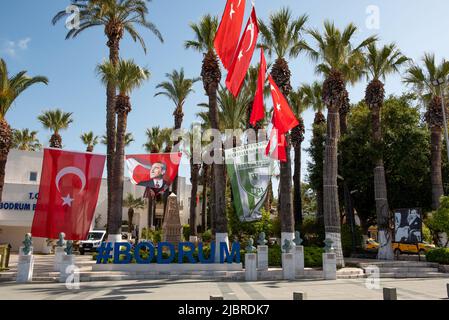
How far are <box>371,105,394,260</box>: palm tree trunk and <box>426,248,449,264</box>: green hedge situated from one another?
10.9 ft

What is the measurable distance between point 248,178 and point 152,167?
260 inches

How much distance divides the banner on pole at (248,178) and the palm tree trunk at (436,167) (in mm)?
10961

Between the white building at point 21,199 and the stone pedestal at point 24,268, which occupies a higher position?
the white building at point 21,199

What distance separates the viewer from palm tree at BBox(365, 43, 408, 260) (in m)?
26.3

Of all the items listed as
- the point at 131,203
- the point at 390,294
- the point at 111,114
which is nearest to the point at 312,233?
the point at 111,114

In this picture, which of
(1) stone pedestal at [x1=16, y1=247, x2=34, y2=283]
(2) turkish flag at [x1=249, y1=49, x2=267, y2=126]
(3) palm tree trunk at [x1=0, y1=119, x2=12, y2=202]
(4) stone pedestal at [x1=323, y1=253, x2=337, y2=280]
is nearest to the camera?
(2) turkish flag at [x1=249, y1=49, x2=267, y2=126]

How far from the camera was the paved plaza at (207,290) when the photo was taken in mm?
12758

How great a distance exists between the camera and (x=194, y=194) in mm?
37625

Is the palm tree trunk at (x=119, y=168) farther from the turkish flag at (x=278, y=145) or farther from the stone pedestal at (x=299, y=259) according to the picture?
the stone pedestal at (x=299, y=259)

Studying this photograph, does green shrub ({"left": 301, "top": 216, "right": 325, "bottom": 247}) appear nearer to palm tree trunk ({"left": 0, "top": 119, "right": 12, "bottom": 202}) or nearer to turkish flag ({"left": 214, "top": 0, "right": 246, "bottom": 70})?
turkish flag ({"left": 214, "top": 0, "right": 246, "bottom": 70})

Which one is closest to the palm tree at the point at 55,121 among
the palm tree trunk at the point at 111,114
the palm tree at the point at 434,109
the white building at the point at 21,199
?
the white building at the point at 21,199

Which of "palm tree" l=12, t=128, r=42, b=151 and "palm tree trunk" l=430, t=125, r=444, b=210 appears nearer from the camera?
"palm tree trunk" l=430, t=125, r=444, b=210

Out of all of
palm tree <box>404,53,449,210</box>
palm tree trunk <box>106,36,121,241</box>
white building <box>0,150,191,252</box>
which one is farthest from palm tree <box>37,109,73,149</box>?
palm tree <box>404,53,449,210</box>
